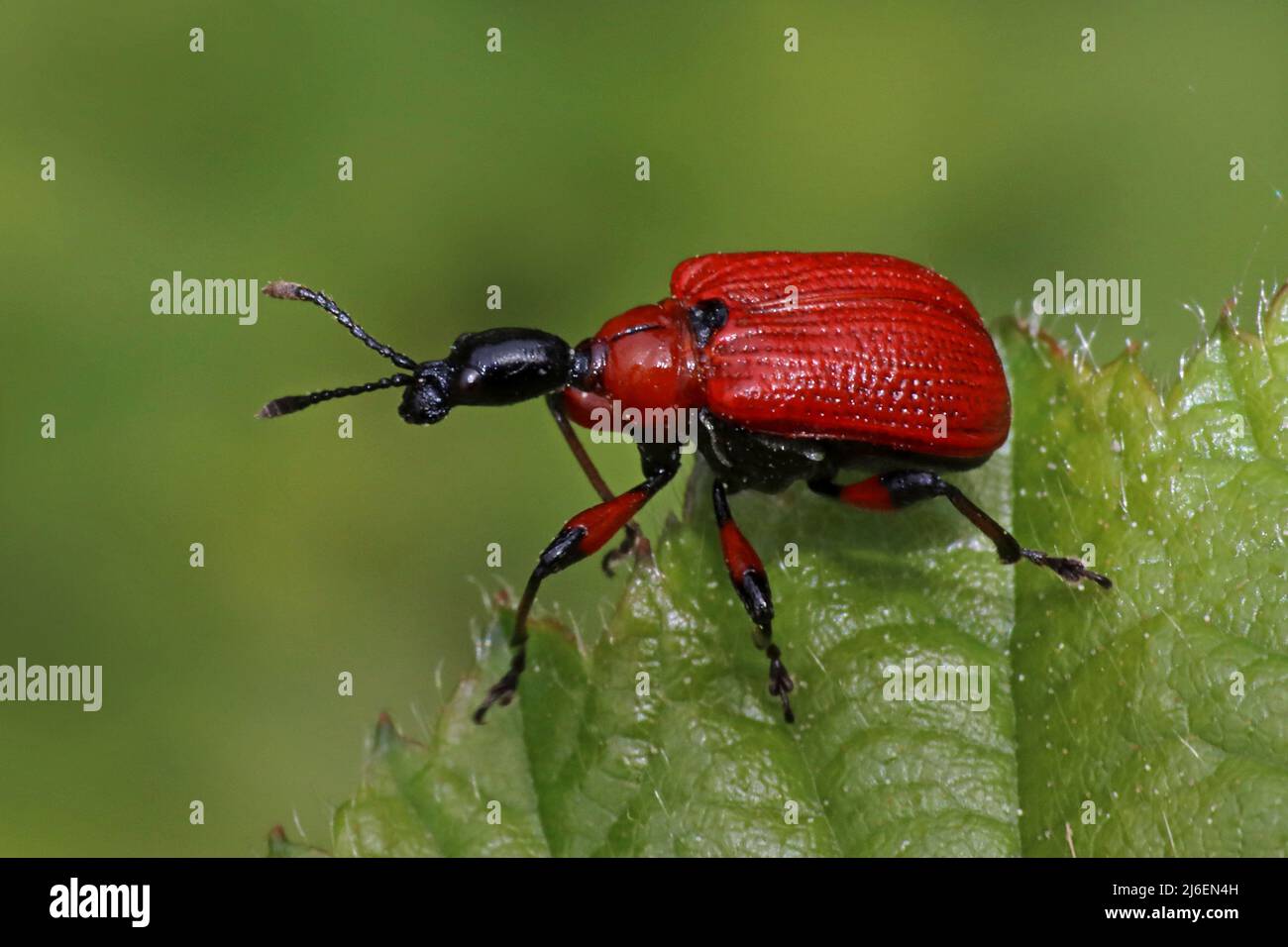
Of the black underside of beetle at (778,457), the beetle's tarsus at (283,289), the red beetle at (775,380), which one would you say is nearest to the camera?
the red beetle at (775,380)

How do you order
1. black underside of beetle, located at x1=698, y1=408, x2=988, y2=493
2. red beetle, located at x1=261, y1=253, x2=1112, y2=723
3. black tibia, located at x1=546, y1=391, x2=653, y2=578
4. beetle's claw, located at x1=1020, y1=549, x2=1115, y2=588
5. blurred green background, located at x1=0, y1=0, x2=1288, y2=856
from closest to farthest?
1. beetle's claw, located at x1=1020, y1=549, x2=1115, y2=588
2. red beetle, located at x1=261, y1=253, x2=1112, y2=723
3. black underside of beetle, located at x1=698, y1=408, x2=988, y2=493
4. black tibia, located at x1=546, y1=391, x2=653, y2=578
5. blurred green background, located at x1=0, y1=0, x2=1288, y2=856

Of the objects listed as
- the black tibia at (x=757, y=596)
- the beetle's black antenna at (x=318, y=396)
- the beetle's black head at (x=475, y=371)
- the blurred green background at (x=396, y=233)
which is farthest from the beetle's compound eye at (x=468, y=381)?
the blurred green background at (x=396, y=233)

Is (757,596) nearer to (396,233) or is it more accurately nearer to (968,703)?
(968,703)

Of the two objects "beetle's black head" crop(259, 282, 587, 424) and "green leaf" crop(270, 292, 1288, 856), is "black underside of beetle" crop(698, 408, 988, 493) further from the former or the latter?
"beetle's black head" crop(259, 282, 587, 424)

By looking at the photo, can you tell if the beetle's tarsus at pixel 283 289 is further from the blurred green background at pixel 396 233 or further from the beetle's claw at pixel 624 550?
the blurred green background at pixel 396 233

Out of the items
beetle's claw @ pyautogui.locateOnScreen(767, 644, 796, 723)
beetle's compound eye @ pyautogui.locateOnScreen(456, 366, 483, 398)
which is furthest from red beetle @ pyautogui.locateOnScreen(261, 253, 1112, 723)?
beetle's claw @ pyautogui.locateOnScreen(767, 644, 796, 723)
